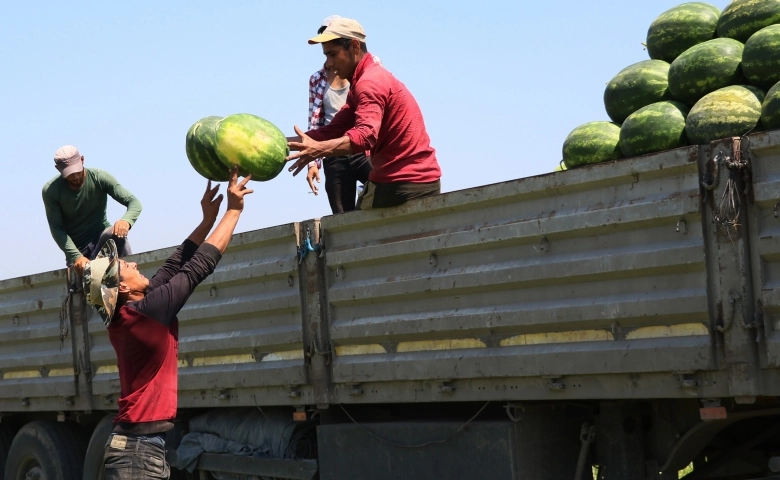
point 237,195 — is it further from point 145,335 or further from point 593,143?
point 593,143

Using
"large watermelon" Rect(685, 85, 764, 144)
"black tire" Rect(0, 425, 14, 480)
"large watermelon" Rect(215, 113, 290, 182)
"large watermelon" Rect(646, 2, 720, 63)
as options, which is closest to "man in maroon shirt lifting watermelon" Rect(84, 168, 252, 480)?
"large watermelon" Rect(215, 113, 290, 182)

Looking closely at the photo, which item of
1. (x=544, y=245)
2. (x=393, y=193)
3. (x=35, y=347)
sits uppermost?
(x=393, y=193)

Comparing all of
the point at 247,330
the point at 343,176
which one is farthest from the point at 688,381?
the point at 343,176

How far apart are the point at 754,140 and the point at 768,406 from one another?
1250mm

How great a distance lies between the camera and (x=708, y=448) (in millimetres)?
5383

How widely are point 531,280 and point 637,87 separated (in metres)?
1.77

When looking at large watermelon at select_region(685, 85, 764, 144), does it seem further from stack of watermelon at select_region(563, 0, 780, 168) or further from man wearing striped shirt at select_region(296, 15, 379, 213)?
man wearing striped shirt at select_region(296, 15, 379, 213)

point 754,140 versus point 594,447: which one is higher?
point 754,140

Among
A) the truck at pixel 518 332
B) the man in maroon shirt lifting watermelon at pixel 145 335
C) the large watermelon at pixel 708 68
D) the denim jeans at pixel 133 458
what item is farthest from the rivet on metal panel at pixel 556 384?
the denim jeans at pixel 133 458

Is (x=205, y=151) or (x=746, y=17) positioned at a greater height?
(x=746, y=17)

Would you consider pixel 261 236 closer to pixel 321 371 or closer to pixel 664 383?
pixel 321 371

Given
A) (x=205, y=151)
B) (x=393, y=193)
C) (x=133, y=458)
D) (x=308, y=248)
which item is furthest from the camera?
(x=308, y=248)

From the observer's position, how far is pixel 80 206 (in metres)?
9.27

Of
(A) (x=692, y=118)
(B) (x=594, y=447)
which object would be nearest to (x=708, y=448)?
(B) (x=594, y=447)
